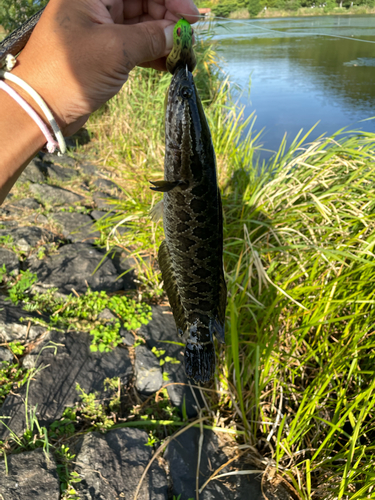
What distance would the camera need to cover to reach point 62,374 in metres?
3.00

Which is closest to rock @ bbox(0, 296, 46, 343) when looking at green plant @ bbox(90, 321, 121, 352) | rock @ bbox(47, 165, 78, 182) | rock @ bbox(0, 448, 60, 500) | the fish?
green plant @ bbox(90, 321, 121, 352)

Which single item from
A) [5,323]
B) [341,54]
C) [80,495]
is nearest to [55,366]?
[5,323]

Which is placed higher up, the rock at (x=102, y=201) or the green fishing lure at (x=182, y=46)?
the green fishing lure at (x=182, y=46)

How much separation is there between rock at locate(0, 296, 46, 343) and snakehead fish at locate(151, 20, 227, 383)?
201cm

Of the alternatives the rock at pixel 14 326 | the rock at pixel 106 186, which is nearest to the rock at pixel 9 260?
the rock at pixel 14 326

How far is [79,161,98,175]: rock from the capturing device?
6.84 metres

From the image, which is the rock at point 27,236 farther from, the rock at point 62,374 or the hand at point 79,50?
the hand at point 79,50

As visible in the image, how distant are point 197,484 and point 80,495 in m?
0.84

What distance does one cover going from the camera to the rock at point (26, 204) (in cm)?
522

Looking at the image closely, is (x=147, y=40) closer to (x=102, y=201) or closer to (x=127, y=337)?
(x=127, y=337)

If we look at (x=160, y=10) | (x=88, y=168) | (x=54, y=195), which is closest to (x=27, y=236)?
(x=54, y=195)

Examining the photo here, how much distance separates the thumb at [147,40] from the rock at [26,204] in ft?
13.2

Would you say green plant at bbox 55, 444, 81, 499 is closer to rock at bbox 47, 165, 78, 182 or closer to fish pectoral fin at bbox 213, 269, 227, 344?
fish pectoral fin at bbox 213, 269, 227, 344

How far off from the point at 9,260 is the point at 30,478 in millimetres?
2553
